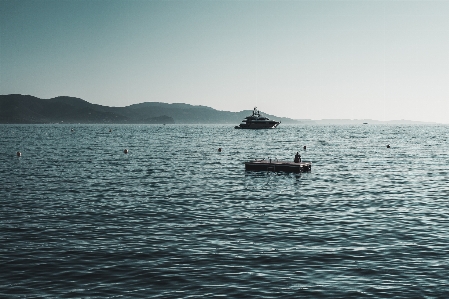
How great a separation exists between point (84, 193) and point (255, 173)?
23.6 meters

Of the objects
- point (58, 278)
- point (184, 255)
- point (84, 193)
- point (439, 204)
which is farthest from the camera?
point (84, 193)

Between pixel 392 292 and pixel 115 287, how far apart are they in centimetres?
1061

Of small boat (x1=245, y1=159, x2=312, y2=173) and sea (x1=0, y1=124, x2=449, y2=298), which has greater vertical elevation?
small boat (x1=245, y1=159, x2=312, y2=173)

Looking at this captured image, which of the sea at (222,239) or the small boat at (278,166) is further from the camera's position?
the small boat at (278,166)

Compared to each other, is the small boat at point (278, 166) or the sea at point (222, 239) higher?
the small boat at point (278, 166)

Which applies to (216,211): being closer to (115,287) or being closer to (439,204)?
(115,287)

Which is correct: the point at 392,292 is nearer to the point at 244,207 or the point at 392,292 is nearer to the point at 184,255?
the point at 184,255

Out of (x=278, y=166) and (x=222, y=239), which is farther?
(x=278, y=166)

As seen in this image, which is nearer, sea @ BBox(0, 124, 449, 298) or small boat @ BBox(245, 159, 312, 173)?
sea @ BBox(0, 124, 449, 298)

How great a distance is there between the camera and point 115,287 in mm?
17703

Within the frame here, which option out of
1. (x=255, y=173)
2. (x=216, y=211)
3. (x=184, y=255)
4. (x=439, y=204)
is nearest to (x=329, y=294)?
(x=184, y=255)

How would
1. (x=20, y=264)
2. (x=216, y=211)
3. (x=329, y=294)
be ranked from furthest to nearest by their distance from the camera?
1. (x=216, y=211)
2. (x=20, y=264)
3. (x=329, y=294)

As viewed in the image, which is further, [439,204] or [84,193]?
[84,193]

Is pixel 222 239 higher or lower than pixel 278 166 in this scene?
lower
